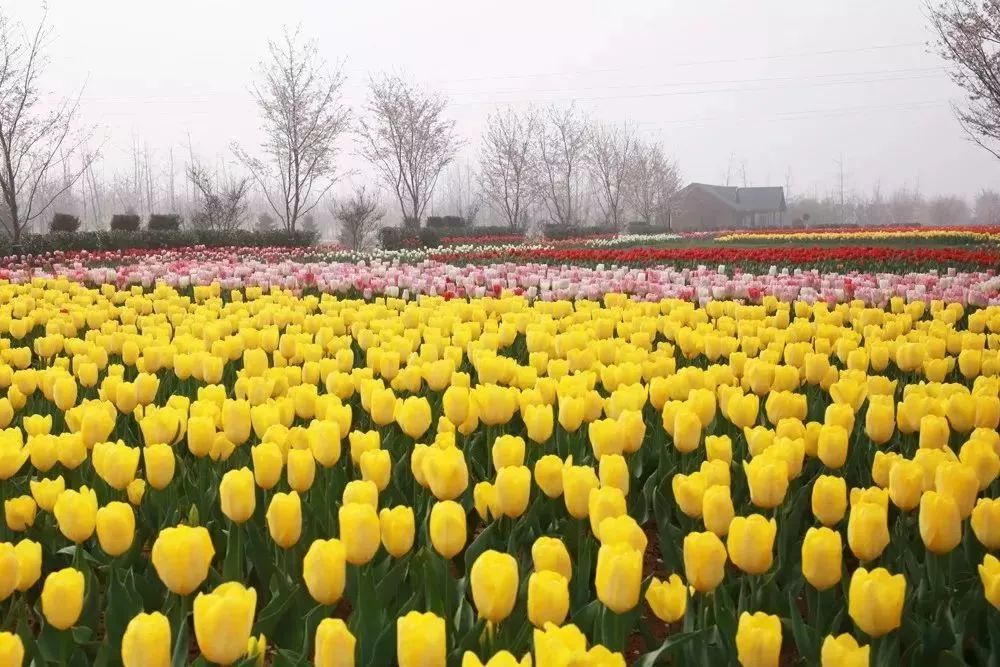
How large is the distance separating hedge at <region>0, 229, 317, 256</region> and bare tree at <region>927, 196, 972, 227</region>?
90106mm

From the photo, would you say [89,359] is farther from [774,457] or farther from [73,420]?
[774,457]

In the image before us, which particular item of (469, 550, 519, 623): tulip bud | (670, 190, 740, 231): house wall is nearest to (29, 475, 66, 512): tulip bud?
(469, 550, 519, 623): tulip bud

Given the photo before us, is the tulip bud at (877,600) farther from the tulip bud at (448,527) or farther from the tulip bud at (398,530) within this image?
the tulip bud at (398,530)

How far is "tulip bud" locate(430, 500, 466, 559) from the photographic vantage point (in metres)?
1.66

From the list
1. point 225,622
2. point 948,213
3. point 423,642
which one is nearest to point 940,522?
point 423,642

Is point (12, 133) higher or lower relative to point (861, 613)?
higher

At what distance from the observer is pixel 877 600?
1420 mm

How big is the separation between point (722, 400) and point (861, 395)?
1.45 feet

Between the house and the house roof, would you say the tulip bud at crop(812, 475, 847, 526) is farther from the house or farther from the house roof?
the house roof

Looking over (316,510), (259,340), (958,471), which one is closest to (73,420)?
(316,510)

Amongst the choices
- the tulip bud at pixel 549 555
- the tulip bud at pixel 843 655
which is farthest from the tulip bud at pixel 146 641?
the tulip bud at pixel 843 655

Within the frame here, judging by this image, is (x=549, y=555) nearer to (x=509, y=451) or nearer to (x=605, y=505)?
(x=605, y=505)

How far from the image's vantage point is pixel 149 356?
3670 mm

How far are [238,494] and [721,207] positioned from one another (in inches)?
2964
